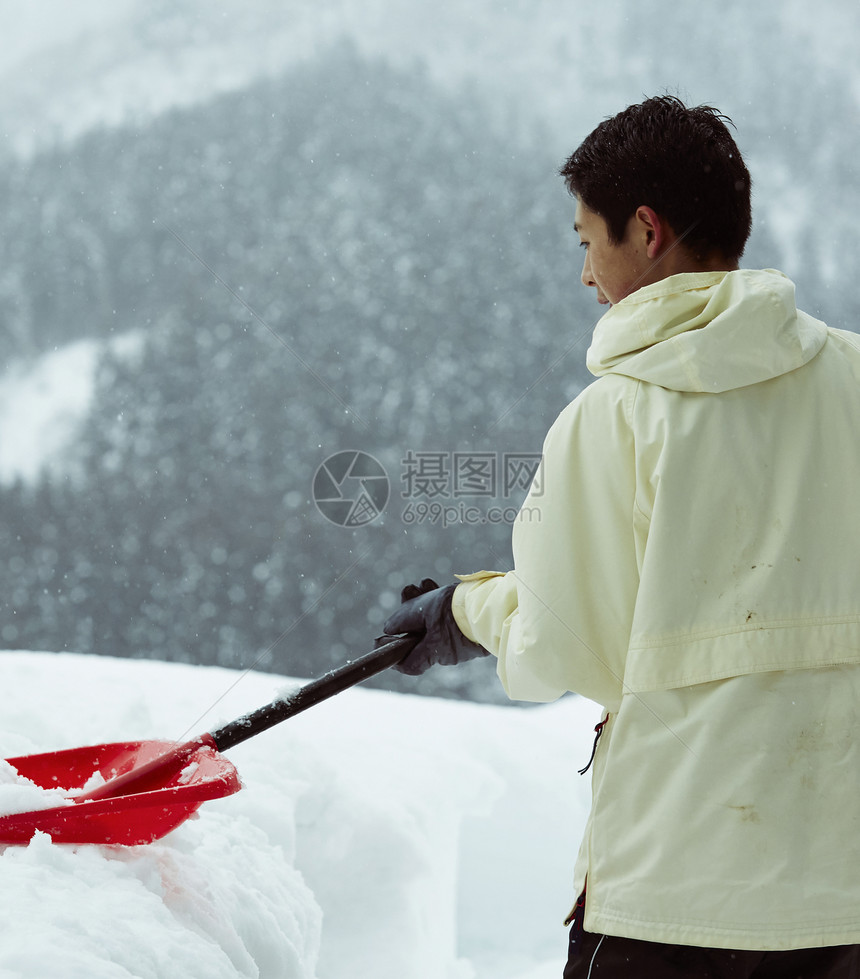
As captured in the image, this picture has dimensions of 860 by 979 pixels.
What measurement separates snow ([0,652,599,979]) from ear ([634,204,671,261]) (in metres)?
0.65

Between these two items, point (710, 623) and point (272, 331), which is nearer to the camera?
point (710, 623)

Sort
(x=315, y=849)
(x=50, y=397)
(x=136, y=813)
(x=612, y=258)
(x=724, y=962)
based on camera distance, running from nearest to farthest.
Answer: (x=724, y=962) < (x=612, y=258) < (x=136, y=813) < (x=315, y=849) < (x=50, y=397)

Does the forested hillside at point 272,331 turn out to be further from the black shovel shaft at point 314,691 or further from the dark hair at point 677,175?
the dark hair at point 677,175

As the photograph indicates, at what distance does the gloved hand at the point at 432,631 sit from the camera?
38.0 inches

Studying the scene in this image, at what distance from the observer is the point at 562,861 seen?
1.84m

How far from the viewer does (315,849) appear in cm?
146

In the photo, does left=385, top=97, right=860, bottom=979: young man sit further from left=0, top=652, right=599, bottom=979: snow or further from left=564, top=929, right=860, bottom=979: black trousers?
left=0, top=652, right=599, bottom=979: snow

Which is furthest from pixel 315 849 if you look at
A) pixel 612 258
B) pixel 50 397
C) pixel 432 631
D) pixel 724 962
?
pixel 50 397

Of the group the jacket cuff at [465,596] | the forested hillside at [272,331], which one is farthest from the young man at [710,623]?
the forested hillside at [272,331]

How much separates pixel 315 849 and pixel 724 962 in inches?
37.3

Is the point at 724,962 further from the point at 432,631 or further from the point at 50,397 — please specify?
the point at 50,397

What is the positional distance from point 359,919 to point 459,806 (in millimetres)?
380

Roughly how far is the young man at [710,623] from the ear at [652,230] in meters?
0.05

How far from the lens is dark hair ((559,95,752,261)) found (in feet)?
2.38
